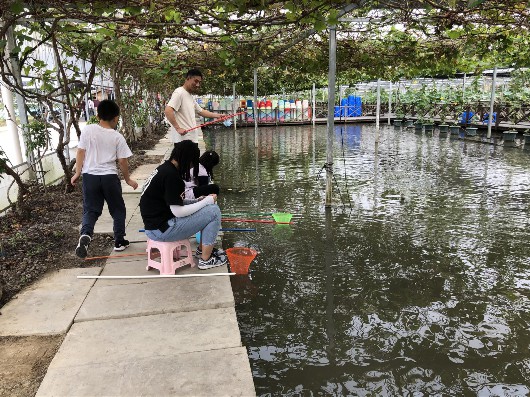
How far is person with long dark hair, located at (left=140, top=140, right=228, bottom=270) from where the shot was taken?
152 inches

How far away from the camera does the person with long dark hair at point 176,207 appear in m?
3.87

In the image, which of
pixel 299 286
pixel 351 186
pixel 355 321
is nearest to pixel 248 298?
pixel 299 286

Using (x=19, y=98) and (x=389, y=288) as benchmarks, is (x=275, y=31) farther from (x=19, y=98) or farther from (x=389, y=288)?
(x=389, y=288)

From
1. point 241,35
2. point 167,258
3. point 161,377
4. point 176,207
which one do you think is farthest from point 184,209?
point 241,35

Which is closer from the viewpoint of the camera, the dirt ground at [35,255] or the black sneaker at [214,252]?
the dirt ground at [35,255]

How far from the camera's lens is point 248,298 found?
428 centimetres

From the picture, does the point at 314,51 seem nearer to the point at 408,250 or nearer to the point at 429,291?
the point at 408,250

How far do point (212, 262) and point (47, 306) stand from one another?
148 centimetres

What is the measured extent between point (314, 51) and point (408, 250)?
626cm

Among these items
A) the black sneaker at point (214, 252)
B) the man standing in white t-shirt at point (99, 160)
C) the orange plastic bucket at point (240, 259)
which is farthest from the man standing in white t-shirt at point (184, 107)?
the orange plastic bucket at point (240, 259)

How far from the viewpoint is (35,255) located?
14.9 feet

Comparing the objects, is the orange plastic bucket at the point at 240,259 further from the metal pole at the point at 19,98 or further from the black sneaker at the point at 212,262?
the metal pole at the point at 19,98

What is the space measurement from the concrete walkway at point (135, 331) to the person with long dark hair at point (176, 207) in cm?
42

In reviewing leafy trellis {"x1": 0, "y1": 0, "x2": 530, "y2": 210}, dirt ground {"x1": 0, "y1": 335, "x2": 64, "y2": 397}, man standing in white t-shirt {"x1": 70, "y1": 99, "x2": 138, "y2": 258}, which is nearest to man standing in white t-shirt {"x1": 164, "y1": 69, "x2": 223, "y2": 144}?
leafy trellis {"x1": 0, "y1": 0, "x2": 530, "y2": 210}
